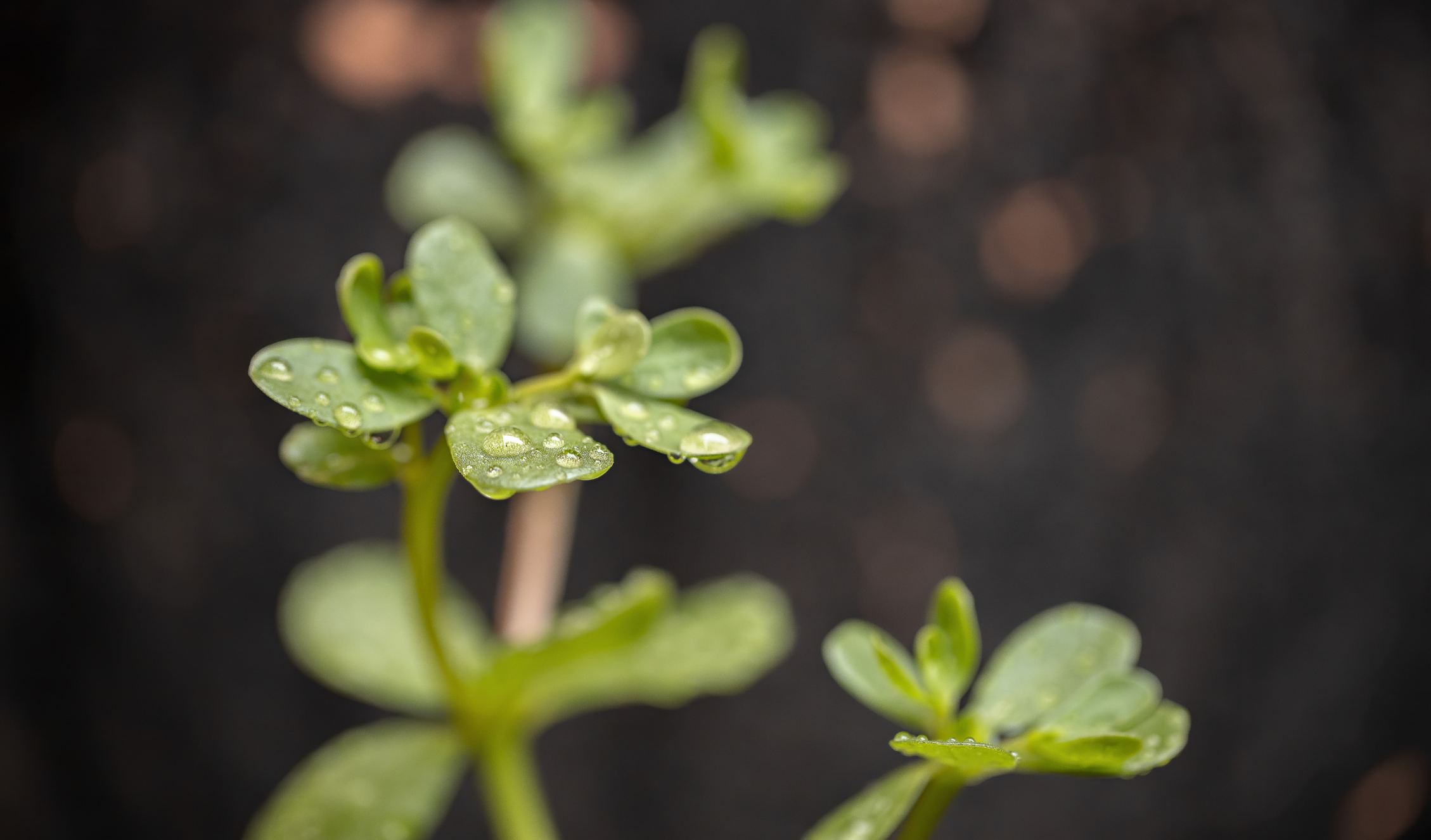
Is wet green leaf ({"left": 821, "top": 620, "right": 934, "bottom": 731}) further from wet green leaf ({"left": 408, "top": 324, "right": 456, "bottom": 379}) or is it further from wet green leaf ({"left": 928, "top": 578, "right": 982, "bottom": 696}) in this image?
wet green leaf ({"left": 408, "top": 324, "right": 456, "bottom": 379})

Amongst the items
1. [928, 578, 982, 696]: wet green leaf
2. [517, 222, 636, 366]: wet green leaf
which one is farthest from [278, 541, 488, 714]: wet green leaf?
[928, 578, 982, 696]: wet green leaf

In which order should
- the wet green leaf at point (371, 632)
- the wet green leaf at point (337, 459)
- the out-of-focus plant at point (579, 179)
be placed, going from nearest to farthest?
the wet green leaf at point (337, 459) → the wet green leaf at point (371, 632) → the out-of-focus plant at point (579, 179)

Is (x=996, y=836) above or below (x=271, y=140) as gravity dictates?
below

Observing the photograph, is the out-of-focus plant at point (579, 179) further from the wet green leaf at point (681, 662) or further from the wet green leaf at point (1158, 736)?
the wet green leaf at point (1158, 736)

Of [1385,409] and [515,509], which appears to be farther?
[1385,409]

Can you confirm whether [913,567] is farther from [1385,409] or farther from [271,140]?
[271,140]

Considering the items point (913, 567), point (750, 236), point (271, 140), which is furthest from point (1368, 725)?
point (271, 140)

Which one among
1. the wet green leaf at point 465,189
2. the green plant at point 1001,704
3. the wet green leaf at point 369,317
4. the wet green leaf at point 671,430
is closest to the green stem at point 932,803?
the green plant at point 1001,704
